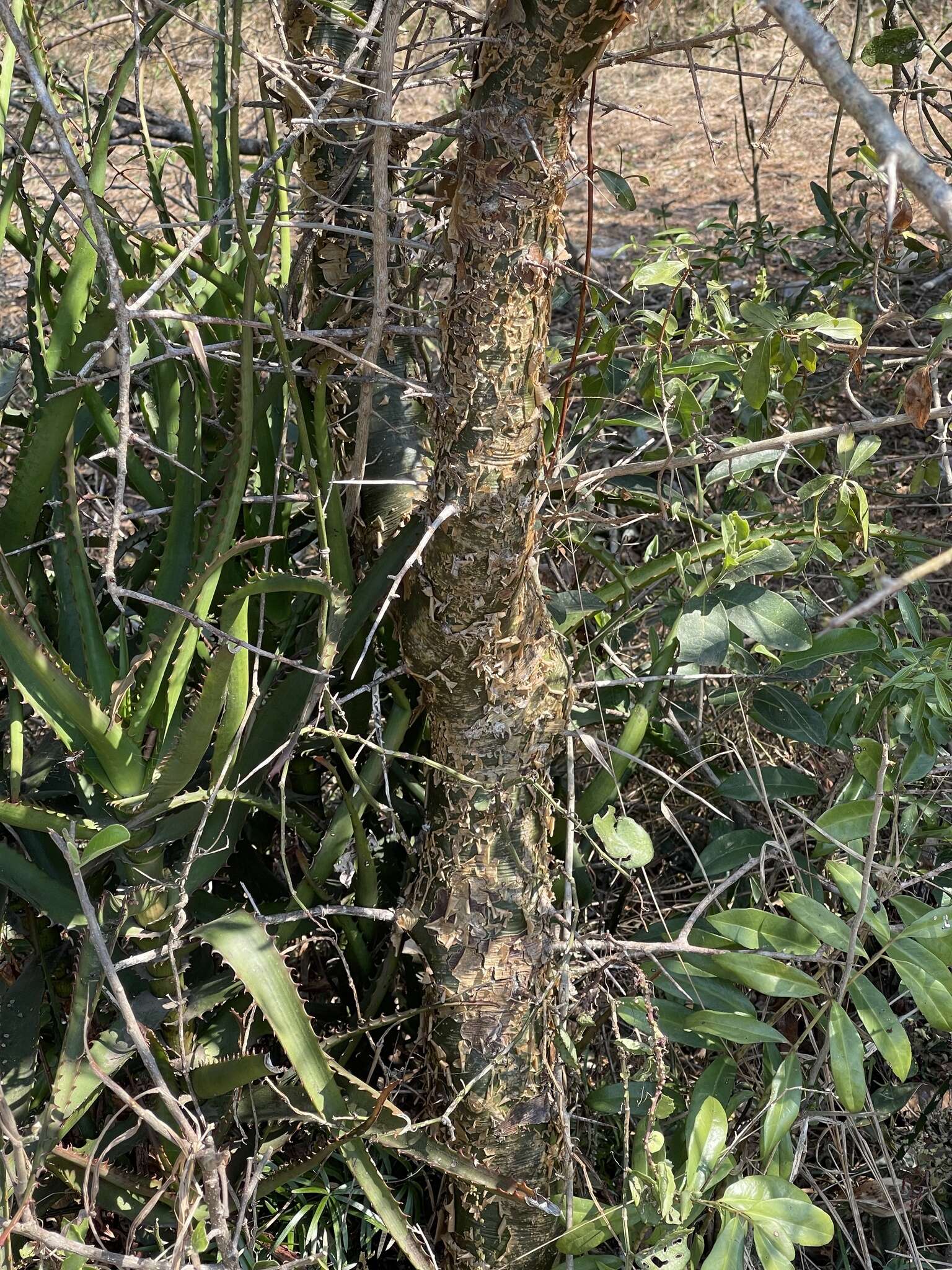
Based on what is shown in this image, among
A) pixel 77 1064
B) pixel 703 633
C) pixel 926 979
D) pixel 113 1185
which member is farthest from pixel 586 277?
pixel 113 1185

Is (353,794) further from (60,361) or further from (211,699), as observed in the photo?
(60,361)

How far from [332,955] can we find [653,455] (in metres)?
0.87

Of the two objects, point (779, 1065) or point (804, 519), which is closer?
point (779, 1065)

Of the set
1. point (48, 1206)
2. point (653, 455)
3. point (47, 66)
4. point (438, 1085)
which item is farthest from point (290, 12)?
point (48, 1206)

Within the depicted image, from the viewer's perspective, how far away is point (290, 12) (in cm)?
112

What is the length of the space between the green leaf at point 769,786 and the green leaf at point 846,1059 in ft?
0.95

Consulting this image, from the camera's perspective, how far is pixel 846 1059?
104cm

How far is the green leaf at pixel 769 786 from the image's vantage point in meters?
1.28

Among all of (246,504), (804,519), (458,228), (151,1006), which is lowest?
(151,1006)

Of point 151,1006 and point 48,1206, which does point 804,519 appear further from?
point 48,1206

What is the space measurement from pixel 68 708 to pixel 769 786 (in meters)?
0.85

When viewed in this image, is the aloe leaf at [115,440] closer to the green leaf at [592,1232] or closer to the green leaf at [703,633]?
the green leaf at [703,633]

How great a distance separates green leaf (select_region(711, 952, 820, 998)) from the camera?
1050 mm

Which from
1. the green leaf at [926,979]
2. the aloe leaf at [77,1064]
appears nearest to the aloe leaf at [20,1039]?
the aloe leaf at [77,1064]
